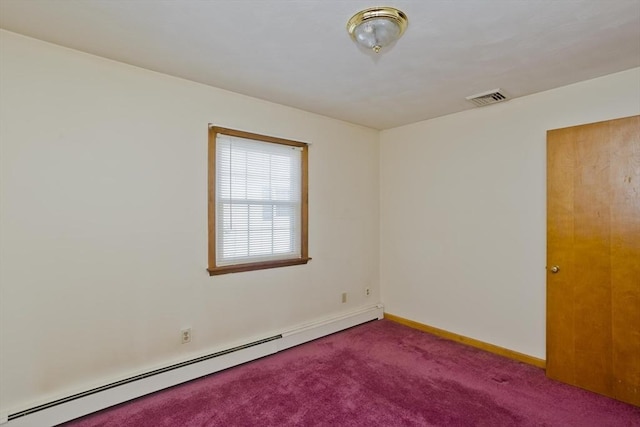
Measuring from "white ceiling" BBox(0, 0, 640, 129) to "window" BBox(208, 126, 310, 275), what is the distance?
21.0 inches

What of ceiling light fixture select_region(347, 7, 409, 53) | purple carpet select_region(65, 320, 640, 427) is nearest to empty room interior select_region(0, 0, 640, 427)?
ceiling light fixture select_region(347, 7, 409, 53)

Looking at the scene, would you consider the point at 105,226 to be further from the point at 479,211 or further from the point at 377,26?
the point at 479,211

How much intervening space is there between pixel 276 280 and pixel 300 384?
3.29 ft

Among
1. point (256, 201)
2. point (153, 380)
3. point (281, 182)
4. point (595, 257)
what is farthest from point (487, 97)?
point (153, 380)

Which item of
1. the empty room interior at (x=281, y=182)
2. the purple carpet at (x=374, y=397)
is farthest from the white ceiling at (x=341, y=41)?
the purple carpet at (x=374, y=397)

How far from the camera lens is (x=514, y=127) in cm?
308

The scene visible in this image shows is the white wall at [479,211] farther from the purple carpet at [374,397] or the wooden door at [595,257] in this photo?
the purple carpet at [374,397]

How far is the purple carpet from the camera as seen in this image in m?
2.15

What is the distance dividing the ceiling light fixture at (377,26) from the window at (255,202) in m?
1.48

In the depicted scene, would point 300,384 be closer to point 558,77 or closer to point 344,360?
point 344,360

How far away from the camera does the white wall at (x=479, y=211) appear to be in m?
2.90

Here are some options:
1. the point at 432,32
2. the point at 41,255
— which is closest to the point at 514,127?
the point at 432,32

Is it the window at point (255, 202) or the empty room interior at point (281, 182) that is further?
the window at point (255, 202)

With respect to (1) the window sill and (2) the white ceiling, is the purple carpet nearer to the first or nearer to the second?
(1) the window sill
